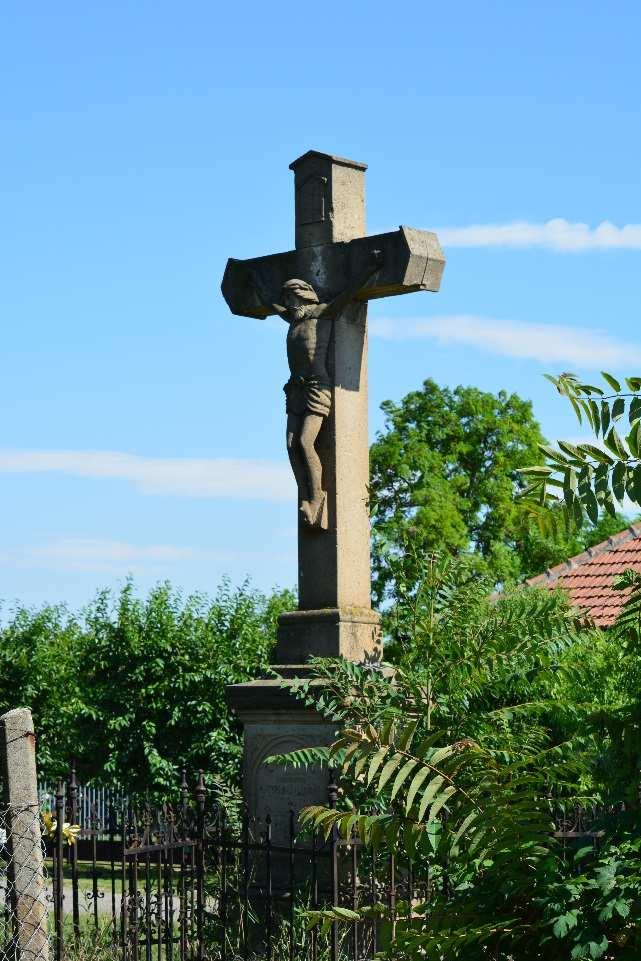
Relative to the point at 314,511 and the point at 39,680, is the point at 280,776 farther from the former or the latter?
the point at 39,680

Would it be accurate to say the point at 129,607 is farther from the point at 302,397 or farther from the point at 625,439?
the point at 625,439

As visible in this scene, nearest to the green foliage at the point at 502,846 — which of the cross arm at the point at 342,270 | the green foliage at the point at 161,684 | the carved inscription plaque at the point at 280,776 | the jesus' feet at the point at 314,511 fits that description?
the carved inscription plaque at the point at 280,776

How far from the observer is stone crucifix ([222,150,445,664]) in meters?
8.27

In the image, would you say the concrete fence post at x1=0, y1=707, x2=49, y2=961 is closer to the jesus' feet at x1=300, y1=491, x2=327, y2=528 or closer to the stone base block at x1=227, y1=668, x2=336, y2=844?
the stone base block at x1=227, y1=668, x2=336, y2=844

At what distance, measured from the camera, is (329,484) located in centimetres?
841

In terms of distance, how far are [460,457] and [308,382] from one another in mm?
22615

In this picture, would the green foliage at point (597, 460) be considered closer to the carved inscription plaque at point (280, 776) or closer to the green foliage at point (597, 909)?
the green foliage at point (597, 909)

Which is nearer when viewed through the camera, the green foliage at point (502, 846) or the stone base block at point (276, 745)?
the green foliage at point (502, 846)

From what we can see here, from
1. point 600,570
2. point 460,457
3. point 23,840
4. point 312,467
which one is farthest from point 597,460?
point 460,457

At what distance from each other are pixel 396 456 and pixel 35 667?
28.2 feet

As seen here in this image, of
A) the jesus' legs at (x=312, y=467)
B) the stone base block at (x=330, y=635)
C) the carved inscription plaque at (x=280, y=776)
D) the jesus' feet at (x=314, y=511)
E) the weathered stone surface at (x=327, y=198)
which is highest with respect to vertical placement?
the weathered stone surface at (x=327, y=198)

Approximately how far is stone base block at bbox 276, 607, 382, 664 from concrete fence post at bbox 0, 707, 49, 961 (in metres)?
2.65

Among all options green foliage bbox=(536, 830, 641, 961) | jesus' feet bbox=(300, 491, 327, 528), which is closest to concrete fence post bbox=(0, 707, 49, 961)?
green foliage bbox=(536, 830, 641, 961)

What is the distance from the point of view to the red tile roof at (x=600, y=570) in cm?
1758
